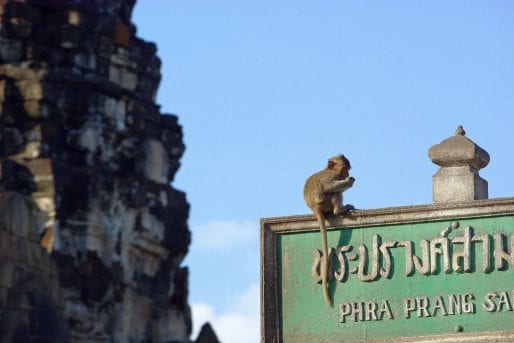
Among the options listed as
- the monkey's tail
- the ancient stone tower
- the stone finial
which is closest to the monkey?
the monkey's tail

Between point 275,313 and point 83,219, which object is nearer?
point 275,313

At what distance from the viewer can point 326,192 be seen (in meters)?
8.64

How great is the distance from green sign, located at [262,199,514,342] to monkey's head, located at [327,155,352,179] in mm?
678

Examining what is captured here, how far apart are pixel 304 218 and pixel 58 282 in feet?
9.81

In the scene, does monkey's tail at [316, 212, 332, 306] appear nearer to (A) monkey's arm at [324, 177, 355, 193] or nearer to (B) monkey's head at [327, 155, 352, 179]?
(A) monkey's arm at [324, 177, 355, 193]

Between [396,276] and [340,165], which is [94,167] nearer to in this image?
[340,165]

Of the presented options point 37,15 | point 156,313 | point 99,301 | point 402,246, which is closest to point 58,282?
point 99,301

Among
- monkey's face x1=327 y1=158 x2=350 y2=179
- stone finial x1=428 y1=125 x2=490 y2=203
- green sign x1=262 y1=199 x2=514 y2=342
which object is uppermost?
monkey's face x1=327 y1=158 x2=350 y2=179

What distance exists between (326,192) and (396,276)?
2.49 ft

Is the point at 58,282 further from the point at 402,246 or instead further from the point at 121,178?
the point at 402,246

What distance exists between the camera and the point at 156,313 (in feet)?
40.4

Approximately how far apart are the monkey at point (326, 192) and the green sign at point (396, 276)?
55mm

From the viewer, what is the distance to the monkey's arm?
8727mm

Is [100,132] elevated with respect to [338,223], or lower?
elevated
